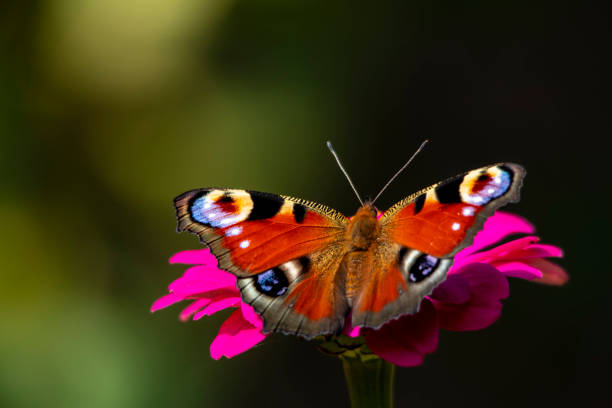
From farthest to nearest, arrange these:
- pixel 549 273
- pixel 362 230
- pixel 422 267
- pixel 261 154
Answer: pixel 261 154, pixel 549 273, pixel 362 230, pixel 422 267

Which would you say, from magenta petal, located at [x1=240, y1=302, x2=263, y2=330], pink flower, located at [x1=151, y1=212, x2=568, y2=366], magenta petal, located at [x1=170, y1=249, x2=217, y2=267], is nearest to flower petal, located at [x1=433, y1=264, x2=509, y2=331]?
pink flower, located at [x1=151, y1=212, x2=568, y2=366]

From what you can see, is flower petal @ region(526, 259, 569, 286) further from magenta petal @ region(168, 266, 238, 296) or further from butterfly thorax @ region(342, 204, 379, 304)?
magenta petal @ region(168, 266, 238, 296)

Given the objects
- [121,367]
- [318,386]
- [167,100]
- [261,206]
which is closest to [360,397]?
[261,206]

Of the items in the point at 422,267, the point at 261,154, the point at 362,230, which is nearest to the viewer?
the point at 422,267

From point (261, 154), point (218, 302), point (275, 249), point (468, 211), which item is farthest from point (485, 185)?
point (261, 154)

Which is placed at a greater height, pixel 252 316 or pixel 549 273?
pixel 252 316

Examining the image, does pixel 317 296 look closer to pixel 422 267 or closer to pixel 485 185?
pixel 422 267

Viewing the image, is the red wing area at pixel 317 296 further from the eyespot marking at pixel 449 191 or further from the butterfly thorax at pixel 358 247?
the eyespot marking at pixel 449 191
